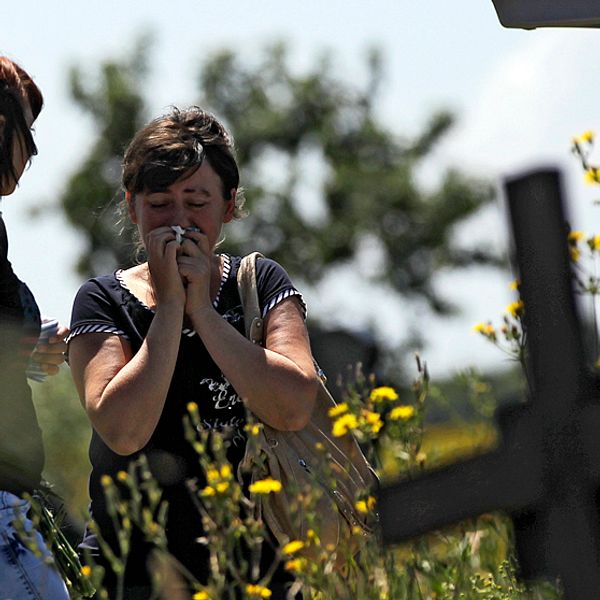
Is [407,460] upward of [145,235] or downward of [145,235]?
downward

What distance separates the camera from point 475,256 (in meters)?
24.7

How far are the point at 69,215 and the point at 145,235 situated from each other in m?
21.0

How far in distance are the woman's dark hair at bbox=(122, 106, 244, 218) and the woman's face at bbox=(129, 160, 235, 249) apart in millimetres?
17

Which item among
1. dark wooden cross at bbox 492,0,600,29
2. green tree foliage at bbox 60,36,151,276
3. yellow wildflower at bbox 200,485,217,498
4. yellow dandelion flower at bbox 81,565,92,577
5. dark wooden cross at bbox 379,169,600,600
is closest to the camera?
dark wooden cross at bbox 379,169,600,600

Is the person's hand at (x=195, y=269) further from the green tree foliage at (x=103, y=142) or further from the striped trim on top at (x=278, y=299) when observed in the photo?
the green tree foliage at (x=103, y=142)

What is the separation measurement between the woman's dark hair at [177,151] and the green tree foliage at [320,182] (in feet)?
65.8

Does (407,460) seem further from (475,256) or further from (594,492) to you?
(475,256)

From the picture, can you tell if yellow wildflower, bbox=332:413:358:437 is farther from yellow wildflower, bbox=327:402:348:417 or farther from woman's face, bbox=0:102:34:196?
woman's face, bbox=0:102:34:196

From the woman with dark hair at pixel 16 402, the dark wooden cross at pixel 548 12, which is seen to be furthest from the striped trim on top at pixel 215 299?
the dark wooden cross at pixel 548 12

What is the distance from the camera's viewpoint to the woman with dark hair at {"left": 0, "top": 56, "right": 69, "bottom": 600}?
285 cm

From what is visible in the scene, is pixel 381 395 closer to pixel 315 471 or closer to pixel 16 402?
pixel 315 471

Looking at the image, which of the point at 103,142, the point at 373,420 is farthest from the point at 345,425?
the point at 103,142

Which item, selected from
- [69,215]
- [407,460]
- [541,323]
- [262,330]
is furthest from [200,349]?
[69,215]

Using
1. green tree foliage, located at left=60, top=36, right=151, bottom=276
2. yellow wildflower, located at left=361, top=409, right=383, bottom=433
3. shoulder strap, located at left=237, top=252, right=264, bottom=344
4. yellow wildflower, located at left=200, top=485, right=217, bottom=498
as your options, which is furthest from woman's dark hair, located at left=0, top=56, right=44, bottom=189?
green tree foliage, located at left=60, top=36, right=151, bottom=276
